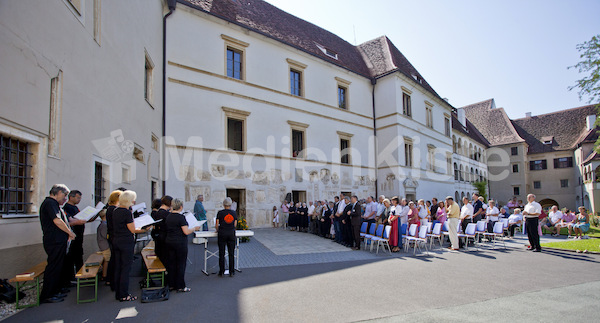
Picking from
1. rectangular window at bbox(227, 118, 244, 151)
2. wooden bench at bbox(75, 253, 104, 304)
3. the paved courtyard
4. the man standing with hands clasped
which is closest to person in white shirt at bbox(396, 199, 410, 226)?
the paved courtyard

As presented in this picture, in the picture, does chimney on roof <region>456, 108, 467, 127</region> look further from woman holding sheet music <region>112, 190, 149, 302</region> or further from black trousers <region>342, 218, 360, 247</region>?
woman holding sheet music <region>112, 190, 149, 302</region>

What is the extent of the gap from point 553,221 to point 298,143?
555 inches

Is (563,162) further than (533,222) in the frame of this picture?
Yes

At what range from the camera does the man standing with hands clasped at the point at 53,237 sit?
5.14m

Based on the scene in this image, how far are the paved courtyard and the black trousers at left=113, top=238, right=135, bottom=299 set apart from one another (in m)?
0.22

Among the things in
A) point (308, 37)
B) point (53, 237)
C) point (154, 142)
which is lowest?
point (53, 237)

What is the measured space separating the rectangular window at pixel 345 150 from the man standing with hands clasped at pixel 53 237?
19149 millimetres

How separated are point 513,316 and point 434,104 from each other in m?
28.9

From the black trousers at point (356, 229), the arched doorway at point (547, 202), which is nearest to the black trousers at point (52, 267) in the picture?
the black trousers at point (356, 229)

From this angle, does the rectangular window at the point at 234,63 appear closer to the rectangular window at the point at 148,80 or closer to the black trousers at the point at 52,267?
the rectangular window at the point at 148,80

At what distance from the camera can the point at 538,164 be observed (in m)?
48.5

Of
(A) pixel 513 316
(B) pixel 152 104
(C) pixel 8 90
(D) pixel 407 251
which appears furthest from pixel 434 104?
(C) pixel 8 90

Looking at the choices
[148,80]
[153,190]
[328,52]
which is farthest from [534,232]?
[328,52]

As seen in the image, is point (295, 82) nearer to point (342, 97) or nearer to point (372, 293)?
point (342, 97)
